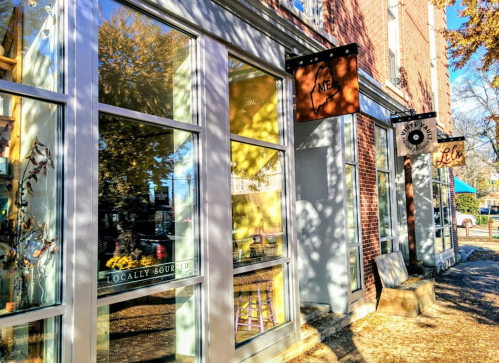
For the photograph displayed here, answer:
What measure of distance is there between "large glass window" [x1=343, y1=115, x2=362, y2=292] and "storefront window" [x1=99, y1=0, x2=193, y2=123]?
3800mm

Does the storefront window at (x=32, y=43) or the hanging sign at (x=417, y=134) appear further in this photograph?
the hanging sign at (x=417, y=134)

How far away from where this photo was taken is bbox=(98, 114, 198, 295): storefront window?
11.2ft

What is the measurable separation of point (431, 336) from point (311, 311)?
5.48 ft

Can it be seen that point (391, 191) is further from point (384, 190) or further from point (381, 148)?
point (381, 148)

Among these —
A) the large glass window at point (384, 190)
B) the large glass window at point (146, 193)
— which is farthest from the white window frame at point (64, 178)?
the large glass window at point (384, 190)

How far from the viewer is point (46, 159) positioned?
3043mm

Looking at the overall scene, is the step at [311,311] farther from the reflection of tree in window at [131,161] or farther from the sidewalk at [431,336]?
the reflection of tree in window at [131,161]

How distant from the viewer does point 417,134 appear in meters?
9.38

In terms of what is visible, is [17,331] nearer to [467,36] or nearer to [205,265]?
[205,265]

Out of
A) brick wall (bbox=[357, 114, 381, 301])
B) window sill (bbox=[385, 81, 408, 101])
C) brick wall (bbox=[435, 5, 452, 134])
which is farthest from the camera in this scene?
brick wall (bbox=[435, 5, 452, 134])

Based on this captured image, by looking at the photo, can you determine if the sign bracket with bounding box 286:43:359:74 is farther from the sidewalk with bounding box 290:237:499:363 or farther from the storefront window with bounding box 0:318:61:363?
the storefront window with bounding box 0:318:61:363

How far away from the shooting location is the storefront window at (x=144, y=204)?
3.40 meters

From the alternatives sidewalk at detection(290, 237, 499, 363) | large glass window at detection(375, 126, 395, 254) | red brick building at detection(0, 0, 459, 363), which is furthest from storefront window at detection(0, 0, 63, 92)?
large glass window at detection(375, 126, 395, 254)

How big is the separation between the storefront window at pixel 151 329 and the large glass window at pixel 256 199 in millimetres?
749
